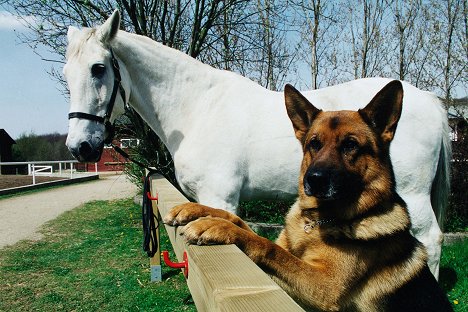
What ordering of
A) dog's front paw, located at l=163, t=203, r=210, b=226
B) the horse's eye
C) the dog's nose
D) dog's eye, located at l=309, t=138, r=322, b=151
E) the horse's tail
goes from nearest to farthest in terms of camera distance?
dog's front paw, located at l=163, t=203, r=210, b=226 → the dog's nose → dog's eye, located at l=309, t=138, r=322, b=151 → the horse's eye → the horse's tail

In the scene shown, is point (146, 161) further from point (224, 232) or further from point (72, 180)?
point (72, 180)

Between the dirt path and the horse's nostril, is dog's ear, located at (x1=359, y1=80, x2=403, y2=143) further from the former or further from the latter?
the dirt path

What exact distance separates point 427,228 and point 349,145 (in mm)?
1824

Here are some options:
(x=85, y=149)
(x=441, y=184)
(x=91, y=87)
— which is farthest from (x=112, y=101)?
(x=441, y=184)


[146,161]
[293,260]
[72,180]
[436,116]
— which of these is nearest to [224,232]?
[293,260]

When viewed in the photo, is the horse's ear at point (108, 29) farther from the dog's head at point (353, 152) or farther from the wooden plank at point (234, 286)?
the wooden plank at point (234, 286)

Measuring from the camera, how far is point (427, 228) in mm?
4020

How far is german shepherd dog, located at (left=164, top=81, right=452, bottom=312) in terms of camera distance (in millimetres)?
2084

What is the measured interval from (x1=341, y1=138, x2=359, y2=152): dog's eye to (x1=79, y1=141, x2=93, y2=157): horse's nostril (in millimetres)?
2293

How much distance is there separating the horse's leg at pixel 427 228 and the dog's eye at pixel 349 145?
1.69m

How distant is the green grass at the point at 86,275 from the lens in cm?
539

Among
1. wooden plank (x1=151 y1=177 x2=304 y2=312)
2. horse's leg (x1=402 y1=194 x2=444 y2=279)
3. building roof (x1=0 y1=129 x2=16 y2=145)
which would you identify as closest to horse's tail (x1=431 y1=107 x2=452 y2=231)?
horse's leg (x1=402 y1=194 x2=444 y2=279)

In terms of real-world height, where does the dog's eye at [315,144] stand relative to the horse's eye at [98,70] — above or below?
below

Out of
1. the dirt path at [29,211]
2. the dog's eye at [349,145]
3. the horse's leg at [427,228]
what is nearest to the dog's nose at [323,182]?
the dog's eye at [349,145]
